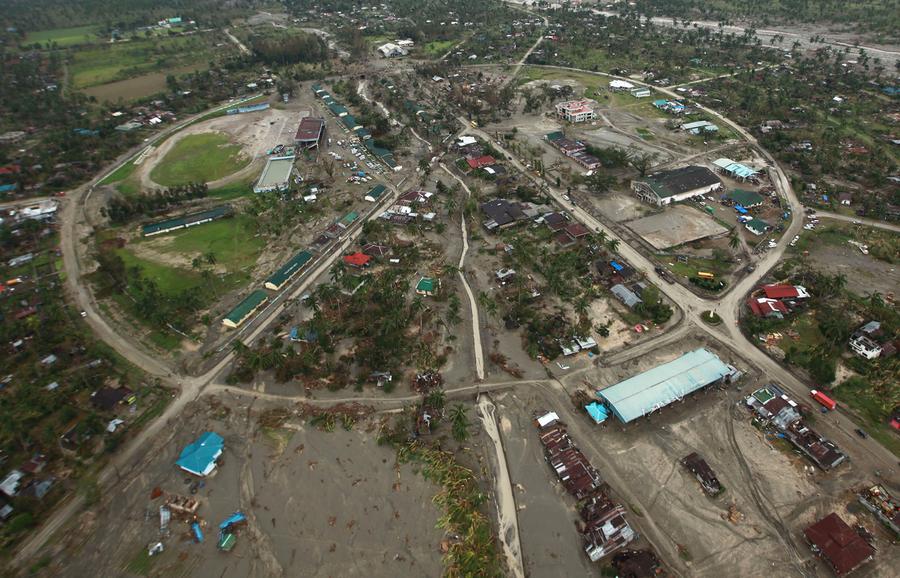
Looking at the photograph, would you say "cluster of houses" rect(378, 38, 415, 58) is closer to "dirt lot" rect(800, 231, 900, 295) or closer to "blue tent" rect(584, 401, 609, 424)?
"dirt lot" rect(800, 231, 900, 295)

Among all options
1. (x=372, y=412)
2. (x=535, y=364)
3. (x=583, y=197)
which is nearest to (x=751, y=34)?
(x=583, y=197)

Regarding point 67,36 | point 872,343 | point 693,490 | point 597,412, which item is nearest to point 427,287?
point 597,412

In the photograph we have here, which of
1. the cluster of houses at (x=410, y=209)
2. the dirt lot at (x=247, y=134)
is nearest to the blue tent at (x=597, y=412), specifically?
the cluster of houses at (x=410, y=209)

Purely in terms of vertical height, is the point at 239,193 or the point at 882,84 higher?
the point at 882,84

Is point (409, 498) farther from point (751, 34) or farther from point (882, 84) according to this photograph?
point (751, 34)

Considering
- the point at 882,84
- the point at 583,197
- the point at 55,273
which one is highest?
the point at 882,84

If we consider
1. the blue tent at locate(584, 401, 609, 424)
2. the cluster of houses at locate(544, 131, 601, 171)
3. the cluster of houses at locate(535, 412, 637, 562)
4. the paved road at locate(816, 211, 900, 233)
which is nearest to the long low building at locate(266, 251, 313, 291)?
the cluster of houses at locate(535, 412, 637, 562)

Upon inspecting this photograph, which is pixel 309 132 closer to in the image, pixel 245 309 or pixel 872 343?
pixel 245 309
